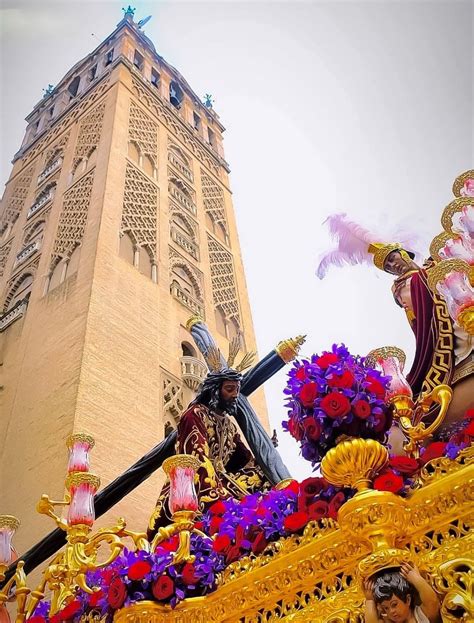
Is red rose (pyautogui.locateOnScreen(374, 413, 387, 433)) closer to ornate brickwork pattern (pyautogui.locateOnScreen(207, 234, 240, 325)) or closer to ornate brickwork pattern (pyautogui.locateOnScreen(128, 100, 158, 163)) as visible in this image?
ornate brickwork pattern (pyautogui.locateOnScreen(207, 234, 240, 325))

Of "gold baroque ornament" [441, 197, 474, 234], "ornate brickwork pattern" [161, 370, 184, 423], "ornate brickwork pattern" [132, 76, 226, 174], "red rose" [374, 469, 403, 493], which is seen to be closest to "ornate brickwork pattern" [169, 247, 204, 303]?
"ornate brickwork pattern" [161, 370, 184, 423]

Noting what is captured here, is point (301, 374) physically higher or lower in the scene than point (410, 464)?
higher

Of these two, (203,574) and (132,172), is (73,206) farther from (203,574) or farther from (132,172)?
(203,574)

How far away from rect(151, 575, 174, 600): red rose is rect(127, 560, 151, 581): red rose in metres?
0.08

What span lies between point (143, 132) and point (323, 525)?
1400 cm

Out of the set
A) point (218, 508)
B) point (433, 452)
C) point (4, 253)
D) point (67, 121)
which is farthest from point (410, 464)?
point (67, 121)

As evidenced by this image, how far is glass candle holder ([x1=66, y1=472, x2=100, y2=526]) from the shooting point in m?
3.91

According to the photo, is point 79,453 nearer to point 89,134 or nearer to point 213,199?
point 89,134

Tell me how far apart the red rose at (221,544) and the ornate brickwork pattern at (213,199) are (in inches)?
541

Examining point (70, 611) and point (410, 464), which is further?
point (70, 611)

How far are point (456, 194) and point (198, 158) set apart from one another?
1431 cm

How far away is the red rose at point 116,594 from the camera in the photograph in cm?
327

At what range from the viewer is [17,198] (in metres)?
16.9

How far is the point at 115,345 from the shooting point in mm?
9000
